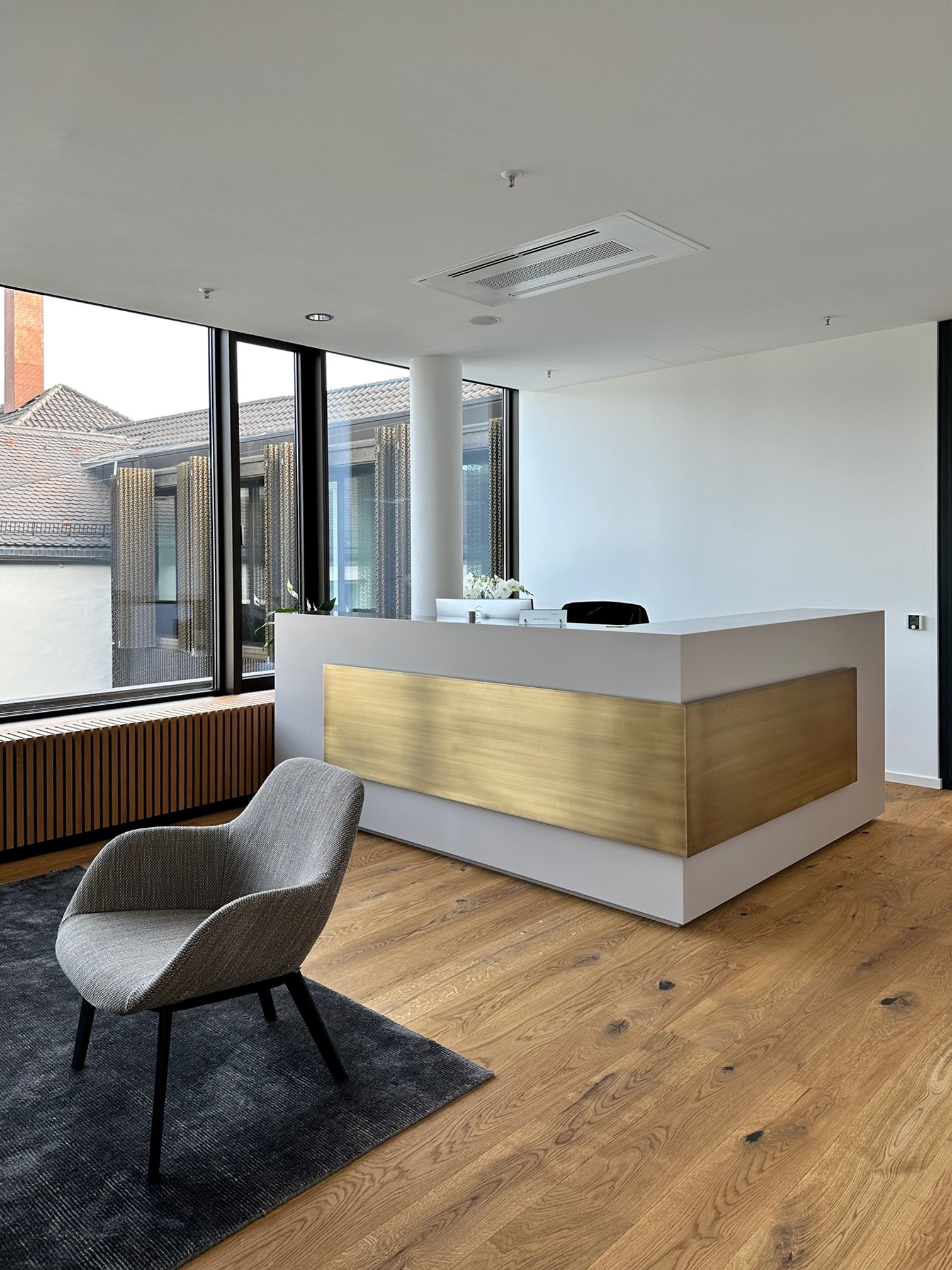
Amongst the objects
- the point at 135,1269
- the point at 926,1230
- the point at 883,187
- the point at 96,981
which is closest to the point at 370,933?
the point at 96,981

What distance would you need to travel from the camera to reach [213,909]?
104 inches

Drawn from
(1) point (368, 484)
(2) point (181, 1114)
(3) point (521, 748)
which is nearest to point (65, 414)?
(1) point (368, 484)

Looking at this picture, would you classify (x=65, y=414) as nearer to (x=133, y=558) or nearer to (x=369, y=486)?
(x=133, y=558)

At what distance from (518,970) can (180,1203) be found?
4.54ft

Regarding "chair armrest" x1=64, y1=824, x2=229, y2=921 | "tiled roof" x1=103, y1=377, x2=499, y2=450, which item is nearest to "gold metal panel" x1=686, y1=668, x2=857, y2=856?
"chair armrest" x1=64, y1=824, x2=229, y2=921

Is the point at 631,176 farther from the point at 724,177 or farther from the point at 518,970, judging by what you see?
the point at 518,970

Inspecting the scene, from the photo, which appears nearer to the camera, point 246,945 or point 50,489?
point 246,945

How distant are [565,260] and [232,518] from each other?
2574 millimetres

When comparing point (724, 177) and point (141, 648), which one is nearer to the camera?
point (724, 177)

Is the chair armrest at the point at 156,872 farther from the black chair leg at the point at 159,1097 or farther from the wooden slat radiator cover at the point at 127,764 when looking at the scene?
the wooden slat radiator cover at the point at 127,764

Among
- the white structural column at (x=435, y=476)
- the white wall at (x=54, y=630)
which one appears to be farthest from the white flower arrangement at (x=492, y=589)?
the white wall at (x=54, y=630)

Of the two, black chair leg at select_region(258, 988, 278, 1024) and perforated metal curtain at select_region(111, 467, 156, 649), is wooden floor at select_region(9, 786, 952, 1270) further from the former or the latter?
perforated metal curtain at select_region(111, 467, 156, 649)

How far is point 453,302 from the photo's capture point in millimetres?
4699

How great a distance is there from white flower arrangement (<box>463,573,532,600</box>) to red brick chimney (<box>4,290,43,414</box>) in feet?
8.03
